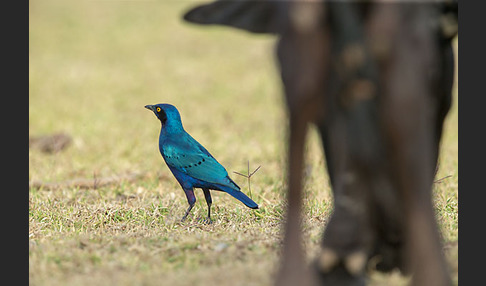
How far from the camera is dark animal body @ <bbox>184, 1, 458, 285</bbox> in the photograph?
3.51m

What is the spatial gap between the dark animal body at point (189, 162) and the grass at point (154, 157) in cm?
31

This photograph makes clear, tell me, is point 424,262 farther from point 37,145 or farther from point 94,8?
point 94,8

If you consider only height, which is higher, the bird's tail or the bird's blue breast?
the bird's blue breast

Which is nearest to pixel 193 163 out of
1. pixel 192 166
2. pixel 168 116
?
pixel 192 166

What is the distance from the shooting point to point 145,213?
19.3ft

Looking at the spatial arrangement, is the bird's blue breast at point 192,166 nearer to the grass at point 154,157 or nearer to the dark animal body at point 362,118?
the grass at point 154,157

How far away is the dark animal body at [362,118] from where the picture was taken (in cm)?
351

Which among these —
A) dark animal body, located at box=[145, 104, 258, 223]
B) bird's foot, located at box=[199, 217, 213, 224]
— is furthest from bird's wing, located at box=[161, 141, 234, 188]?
bird's foot, located at box=[199, 217, 213, 224]

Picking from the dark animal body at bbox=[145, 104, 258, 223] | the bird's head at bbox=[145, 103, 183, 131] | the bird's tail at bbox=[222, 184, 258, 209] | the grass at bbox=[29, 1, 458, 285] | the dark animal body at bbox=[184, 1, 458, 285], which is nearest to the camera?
the dark animal body at bbox=[184, 1, 458, 285]

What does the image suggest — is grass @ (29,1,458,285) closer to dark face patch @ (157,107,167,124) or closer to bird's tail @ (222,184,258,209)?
bird's tail @ (222,184,258,209)

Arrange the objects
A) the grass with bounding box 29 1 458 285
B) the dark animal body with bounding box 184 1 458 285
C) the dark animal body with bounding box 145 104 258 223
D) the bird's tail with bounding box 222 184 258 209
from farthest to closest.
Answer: the dark animal body with bounding box 145 104 258 223 → the bird's tail with bounding box 222 184 258 209 → the grass with bounding box 29 1 458 285 → the dark animal body with bounding box 184 1 458 285

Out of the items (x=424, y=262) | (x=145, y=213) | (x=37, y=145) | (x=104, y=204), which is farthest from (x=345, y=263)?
(x=37, y=145)

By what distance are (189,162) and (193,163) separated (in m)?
0.03

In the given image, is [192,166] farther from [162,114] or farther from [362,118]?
[362,118]
